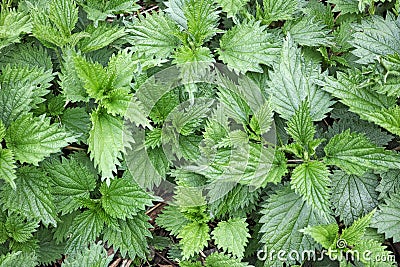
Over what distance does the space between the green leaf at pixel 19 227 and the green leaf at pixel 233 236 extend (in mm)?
897

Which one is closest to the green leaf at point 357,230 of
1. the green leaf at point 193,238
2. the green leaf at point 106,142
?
the green leaf at point 193,238

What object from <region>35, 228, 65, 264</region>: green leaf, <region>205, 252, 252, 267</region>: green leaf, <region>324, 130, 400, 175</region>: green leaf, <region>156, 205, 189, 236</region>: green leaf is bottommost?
<region>35, 228, 65, 264</region>: green leaf

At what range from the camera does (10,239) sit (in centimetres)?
236

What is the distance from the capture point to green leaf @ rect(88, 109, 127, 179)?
6.93 ft

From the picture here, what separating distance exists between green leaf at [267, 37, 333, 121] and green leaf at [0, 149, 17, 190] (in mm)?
1245

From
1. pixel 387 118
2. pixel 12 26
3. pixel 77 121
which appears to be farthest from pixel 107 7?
pixel 387 118

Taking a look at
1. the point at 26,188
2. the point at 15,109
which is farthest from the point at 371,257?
the point at 15,109

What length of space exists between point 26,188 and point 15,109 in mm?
375

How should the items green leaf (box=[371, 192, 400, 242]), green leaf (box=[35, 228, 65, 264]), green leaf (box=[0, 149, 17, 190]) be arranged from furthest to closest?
green leaf (box=[35, 228, 65, 264]), green leaf (box=[371, 192, 400, 242]), green leaf (box=[0, 149, 17, 190])

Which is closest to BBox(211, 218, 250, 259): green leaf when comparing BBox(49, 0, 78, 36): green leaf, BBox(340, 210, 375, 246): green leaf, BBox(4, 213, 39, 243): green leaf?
BBox(340, 210, 375, 246): green leaf

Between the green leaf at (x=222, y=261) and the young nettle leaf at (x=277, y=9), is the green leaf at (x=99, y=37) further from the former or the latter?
the green leaf at (x=222, y=261)

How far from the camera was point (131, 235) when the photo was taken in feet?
7.88

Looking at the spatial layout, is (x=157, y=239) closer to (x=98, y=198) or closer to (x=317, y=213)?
(x=98, y=198)

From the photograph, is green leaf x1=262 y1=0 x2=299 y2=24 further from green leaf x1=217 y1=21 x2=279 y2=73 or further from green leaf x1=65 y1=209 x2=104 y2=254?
green leaf x1=65 y1=209 x2=104 y2=254
